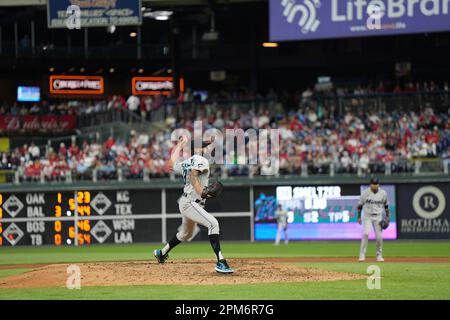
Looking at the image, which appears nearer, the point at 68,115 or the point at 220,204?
the point at 220,204

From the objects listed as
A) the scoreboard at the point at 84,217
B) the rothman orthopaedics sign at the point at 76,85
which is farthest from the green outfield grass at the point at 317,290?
the rothman orthopaedics sign at the point at 76,85

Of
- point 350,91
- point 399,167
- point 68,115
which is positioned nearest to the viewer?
point 399,167

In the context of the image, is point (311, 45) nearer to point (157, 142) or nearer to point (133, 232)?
point (157, 142)

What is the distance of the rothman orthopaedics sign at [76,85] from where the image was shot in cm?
4462

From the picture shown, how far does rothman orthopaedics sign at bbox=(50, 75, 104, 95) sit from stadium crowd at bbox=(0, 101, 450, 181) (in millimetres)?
7847

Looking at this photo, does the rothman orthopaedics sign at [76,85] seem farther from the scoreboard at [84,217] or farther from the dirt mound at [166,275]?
the dirt mound at [166,275]

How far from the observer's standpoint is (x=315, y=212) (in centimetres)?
3169

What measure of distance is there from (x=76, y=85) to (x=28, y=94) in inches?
151

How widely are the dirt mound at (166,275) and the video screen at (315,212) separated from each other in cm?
1488

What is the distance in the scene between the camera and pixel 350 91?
1542 inches

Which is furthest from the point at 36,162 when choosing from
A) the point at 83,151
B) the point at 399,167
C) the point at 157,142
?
the point at 399,167

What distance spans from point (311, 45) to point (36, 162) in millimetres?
15615

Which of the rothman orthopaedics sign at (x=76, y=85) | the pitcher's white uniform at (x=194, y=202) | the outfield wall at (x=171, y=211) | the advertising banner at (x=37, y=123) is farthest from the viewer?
the rothman orthopaedics sign at (x=76, y=85)

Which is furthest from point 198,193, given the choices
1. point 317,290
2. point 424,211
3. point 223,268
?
point 424,211
